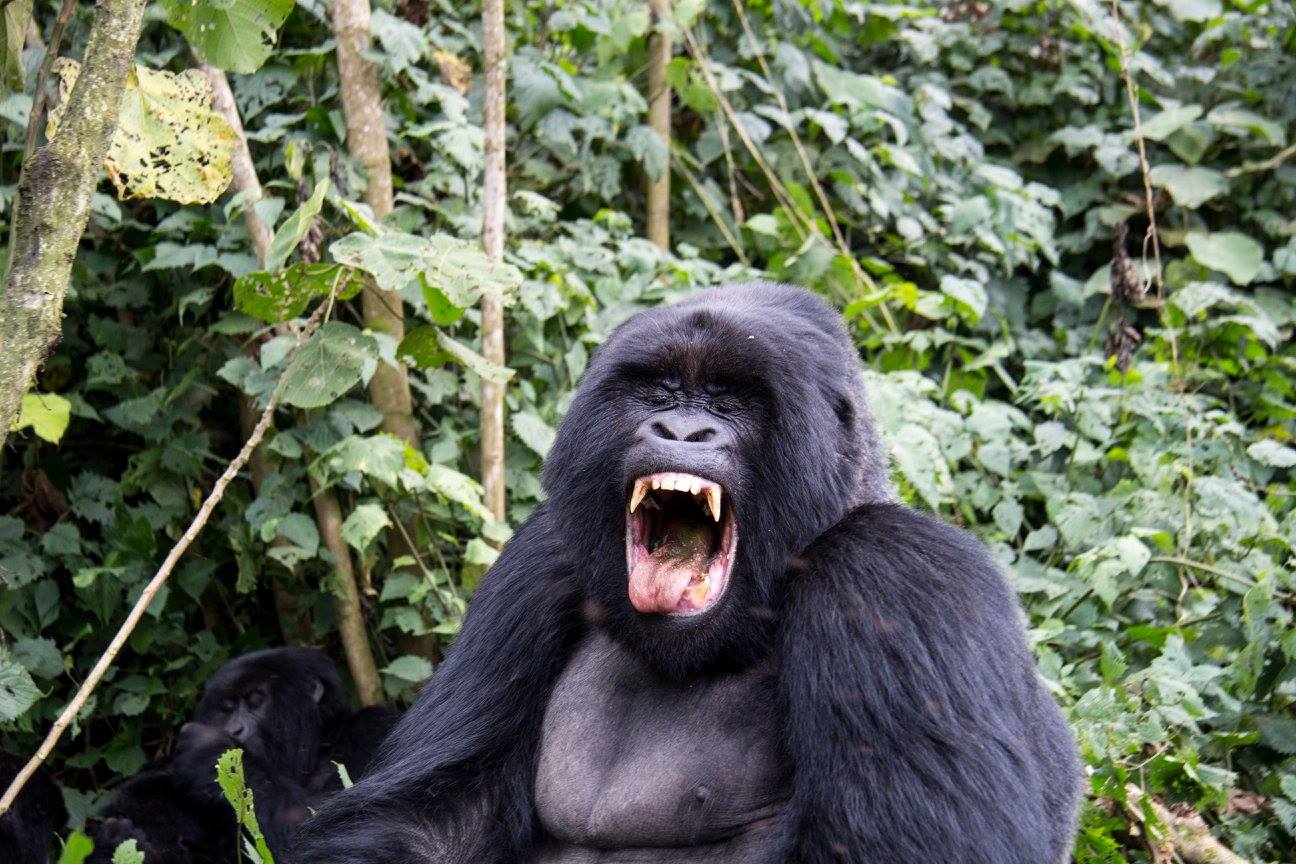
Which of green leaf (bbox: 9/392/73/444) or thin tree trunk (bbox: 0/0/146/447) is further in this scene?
green leaf (bbox: 9/392/73/444)

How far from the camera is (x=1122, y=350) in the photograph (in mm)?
5027

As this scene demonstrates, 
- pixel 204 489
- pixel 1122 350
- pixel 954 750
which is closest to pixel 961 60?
pixel 1122 350

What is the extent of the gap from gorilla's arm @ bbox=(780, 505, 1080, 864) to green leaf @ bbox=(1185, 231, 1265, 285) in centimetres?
396

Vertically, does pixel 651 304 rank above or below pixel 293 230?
below

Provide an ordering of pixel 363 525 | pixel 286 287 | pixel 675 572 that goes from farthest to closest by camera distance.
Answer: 1. pixel 363 525
2. pixel 286 287
3. pixel 675 572

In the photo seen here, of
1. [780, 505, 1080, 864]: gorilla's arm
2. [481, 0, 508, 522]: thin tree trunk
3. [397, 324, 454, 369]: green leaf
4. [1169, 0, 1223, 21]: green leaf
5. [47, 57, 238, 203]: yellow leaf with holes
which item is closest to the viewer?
[780, 505, 1080, 864]: gorilla's arm

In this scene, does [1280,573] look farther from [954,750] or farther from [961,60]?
[961,60]

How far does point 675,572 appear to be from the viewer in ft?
8.88

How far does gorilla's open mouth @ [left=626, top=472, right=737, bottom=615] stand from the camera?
2.65 meters

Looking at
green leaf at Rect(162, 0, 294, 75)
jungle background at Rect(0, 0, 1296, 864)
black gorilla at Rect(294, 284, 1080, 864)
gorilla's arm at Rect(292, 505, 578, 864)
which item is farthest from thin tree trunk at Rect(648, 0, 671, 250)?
gorilla's arm at Rect(292, 505, 578, 864)

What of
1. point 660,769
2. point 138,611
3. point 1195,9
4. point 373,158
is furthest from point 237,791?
A: point 1195,9

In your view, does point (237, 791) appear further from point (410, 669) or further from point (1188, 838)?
point (1188, 838)

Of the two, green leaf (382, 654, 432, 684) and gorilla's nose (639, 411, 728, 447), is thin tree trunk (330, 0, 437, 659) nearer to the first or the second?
green leaf (382, 654, 432, 684)

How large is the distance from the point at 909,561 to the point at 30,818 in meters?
2.94
